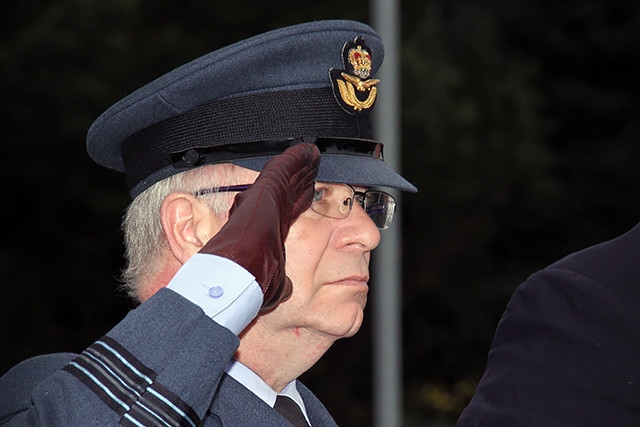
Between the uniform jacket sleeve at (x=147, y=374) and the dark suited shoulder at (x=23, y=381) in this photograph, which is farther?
the dark suited shoulder at (x=23, y=381)

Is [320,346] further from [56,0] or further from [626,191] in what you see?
[626,191]

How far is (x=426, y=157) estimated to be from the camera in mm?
12953

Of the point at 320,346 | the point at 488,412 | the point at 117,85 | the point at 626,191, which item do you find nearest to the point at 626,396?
the point at 488,412

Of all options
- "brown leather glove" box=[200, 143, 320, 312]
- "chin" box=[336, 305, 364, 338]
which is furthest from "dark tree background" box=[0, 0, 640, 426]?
"brown leather glove" box=[200, 143, 320, 312]

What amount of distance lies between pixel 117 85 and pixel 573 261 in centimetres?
981

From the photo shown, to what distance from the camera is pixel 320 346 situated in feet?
7.17

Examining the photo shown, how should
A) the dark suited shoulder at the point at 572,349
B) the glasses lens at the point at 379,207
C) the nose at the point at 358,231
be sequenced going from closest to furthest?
the dark suited shoulder at the point at 572,349, the nose at the point at 358,231, the glasses lens at the point at 379,207

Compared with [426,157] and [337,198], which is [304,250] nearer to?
[337,198]

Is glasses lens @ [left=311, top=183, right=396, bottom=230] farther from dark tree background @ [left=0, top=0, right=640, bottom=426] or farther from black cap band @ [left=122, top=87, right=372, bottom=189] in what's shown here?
dark tree background @ [left=0, top=0, right=640, bottom=426]

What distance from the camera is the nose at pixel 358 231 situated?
2.21 meters

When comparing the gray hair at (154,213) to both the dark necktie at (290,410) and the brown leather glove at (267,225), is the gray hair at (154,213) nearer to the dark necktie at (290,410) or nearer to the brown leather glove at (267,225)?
the brown leather glove at (267,225)

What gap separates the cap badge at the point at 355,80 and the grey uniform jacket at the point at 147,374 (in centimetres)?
85

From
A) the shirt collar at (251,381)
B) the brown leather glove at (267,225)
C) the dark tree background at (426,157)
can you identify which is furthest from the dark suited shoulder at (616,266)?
the dark tree background at (426,157)

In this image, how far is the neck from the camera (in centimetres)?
214
